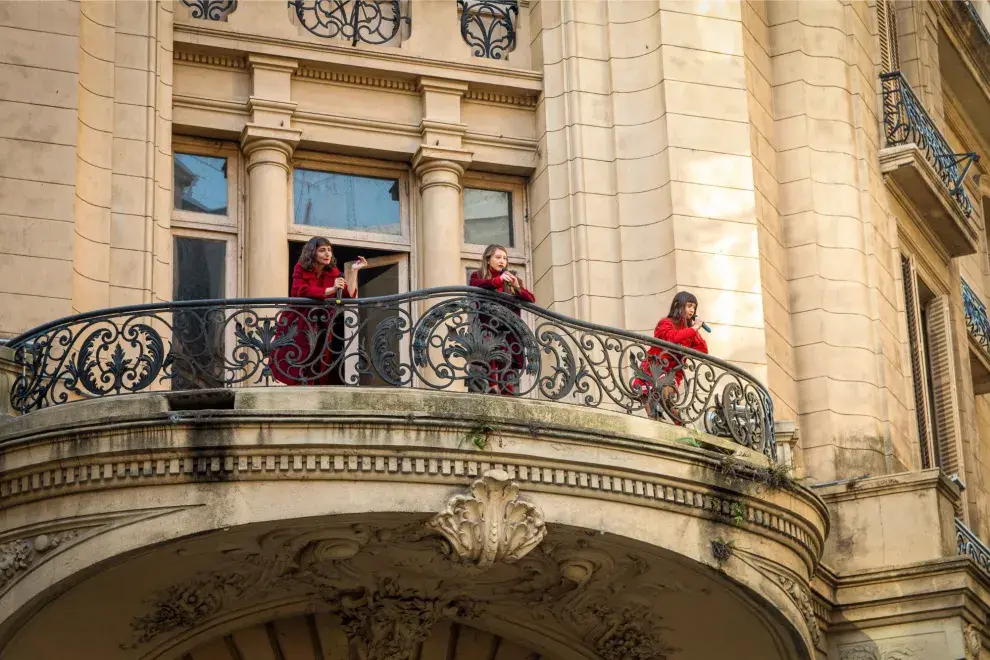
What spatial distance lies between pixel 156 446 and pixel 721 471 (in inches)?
151

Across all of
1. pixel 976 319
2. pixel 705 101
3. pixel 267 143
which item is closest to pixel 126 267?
pixel 267 143

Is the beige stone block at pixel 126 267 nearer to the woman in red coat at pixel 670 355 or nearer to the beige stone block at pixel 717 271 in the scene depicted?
the woman in red coat at pixel 670 355

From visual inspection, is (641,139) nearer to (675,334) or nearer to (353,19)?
(353,19)

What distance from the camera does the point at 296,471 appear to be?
13.2 m

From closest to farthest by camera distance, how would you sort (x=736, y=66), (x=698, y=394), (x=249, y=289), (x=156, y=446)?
1. (x=156, y=446)
2. (x=698, y=394)
3. (x=249, y=289)
4. (x=736, y=66)

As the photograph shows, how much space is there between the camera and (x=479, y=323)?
14.1 m

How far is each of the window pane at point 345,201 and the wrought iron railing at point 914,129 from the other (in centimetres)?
491

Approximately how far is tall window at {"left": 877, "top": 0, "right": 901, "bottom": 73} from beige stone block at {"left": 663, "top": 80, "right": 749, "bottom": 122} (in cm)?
280

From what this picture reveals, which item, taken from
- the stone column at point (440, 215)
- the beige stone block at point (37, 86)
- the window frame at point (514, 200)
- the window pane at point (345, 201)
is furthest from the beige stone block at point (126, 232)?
the window frame at point (514, 200)

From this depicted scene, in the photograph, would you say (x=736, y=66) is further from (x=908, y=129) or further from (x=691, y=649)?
(x=691, y=649)

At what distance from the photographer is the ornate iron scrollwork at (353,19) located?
58.2 ft

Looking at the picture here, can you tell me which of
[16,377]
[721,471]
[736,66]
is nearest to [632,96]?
[736,66]

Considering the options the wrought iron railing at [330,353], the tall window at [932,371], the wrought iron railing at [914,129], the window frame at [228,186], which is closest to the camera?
the wrought iron railing at [330,353]

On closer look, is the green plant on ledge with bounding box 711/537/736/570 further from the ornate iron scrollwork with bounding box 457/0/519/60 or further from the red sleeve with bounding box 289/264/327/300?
the ornate iron scrollwork with bounding box 457/0/519/60
